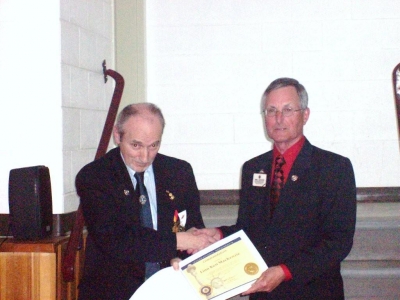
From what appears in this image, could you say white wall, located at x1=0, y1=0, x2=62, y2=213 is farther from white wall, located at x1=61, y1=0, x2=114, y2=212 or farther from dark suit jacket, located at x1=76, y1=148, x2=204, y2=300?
dark suit jacket, located at x1=76, y1=148, x2=204, y2=300

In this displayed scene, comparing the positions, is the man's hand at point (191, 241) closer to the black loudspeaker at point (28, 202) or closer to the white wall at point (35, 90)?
the black loudspeaker at point (28, 202)

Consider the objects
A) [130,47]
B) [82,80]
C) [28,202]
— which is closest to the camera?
[28,202]

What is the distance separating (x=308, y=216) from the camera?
102 inches

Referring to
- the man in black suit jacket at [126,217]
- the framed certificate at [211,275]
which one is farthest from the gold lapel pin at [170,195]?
the framed certificate at [211,275]

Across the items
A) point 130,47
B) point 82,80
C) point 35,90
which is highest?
point 130,47

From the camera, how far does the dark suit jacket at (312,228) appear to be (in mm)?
2543

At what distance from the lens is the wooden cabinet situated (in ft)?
Result: 11.5

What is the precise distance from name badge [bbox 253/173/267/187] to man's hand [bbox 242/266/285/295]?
1.20 ft

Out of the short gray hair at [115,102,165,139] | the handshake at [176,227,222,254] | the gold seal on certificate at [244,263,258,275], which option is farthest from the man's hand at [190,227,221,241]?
the short gray hair at [115,102,165,139]

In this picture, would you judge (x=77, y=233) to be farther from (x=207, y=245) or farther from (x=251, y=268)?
(x=251, y=268)

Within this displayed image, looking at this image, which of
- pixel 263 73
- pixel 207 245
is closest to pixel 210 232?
pixel 207 245

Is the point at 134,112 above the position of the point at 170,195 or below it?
above

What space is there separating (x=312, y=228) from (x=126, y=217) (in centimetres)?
71

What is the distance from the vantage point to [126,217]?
2.55m
